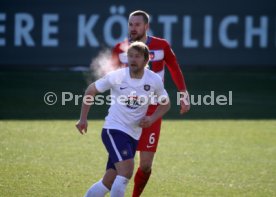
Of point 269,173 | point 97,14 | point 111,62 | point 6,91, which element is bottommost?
point 6,91

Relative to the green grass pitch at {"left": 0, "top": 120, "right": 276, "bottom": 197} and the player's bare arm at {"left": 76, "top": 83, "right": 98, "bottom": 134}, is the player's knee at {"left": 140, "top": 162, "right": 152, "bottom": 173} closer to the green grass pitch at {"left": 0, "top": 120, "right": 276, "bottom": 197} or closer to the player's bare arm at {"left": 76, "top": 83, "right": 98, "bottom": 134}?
the green grass pitch at {"left": 0, "top": 120, "right": 276, "bottom": 197}

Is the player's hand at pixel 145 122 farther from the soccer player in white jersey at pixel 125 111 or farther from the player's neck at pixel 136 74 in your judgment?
the player's neck at pixel 136 74

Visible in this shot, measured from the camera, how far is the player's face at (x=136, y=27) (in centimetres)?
746

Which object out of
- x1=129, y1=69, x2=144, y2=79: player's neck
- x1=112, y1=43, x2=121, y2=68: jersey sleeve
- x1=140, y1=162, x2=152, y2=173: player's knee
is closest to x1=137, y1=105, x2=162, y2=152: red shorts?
x1=140, y1=162, x2=152, y2=173: player's knee

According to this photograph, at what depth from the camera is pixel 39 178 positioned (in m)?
8.73

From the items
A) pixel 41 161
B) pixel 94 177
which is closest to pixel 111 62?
pixel 94 177

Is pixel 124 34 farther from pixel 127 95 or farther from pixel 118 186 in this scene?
pixel 118 186

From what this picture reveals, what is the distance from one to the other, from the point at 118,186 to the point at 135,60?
3.80 feet

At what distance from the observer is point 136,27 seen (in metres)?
7.48

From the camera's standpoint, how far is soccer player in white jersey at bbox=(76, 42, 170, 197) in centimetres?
661

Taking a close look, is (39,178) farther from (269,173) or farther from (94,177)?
(269,173)

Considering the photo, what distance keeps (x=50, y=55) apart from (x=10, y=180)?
1081 cm

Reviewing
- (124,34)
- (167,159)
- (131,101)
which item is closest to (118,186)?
(131,101)

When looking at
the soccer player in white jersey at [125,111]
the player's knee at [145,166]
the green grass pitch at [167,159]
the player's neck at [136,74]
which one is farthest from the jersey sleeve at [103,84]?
the green grass pitch at [167,159]
